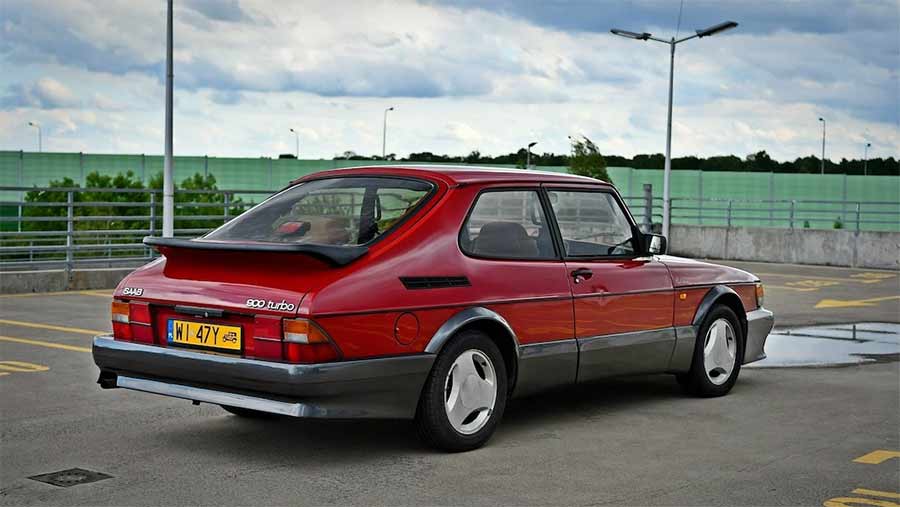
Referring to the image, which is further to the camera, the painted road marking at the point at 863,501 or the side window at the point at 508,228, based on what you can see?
the side window at the point at 508,228

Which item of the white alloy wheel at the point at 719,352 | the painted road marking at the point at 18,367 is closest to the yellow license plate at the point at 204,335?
the painted road marking at the point at 18,367

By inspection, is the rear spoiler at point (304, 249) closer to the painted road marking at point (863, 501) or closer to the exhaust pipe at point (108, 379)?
the exhaust pipe at point (108, 379)

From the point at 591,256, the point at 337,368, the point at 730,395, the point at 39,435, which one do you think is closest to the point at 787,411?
the point at 730,395

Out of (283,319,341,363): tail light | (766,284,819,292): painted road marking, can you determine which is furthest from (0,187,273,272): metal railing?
(283,319,341,363): tail light

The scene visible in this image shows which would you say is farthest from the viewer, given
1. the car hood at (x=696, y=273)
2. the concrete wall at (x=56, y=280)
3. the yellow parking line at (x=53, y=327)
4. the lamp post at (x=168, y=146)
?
the lamp post at (x=168, y=146)

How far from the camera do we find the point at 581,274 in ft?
24.4

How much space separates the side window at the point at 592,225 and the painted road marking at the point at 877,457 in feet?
6.68

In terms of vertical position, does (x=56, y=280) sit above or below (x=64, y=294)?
above

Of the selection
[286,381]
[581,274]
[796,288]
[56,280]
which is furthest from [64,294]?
[286,381]

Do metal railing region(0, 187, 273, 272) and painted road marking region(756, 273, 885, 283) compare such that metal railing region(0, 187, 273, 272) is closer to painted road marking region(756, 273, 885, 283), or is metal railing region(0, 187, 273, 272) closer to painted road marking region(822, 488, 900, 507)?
painted road marking region(756, 273, 885, 283)

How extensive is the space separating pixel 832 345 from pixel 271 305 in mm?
7528

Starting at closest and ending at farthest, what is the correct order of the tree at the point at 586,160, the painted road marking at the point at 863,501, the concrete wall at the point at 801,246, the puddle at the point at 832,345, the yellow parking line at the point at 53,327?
the painted road marking at the point at 863,501 < the puddle at the point at 832,345 < the yellow parking line at the point at 53,327 < the concrete wall at the point at 801,246 < the tree at the point at 586,160

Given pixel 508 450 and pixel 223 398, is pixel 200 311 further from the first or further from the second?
pixel 508 450

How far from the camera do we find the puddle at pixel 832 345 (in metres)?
10.7
